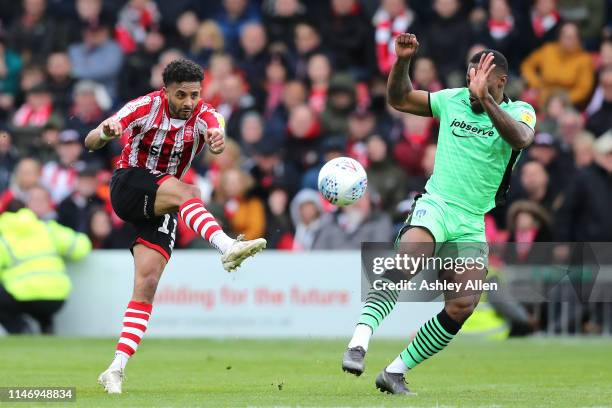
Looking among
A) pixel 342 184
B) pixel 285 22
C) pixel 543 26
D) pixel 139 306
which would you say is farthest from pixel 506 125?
pixel 285 22

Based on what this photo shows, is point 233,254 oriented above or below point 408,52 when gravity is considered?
below

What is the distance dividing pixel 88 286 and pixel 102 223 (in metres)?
1.08

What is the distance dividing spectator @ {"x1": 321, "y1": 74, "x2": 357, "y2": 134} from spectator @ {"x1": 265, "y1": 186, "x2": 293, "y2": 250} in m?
1.70

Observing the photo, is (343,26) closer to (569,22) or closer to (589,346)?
(569,22)

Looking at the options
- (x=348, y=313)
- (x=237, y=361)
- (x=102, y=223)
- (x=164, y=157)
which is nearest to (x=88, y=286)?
(x=102, y=223)

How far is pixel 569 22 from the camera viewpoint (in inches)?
823

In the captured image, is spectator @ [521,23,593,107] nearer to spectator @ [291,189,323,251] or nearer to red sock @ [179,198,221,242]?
spectator @ [291,189,323,251]

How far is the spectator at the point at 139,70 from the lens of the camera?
72.7 feet

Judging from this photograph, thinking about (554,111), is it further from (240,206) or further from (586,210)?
(240,206)

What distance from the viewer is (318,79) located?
21.1 metres

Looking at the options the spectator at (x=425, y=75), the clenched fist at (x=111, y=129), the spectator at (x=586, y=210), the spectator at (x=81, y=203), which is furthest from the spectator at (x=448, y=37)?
the clenched fist at (x=111, y=129)

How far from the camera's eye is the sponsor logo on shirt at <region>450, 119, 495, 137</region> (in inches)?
406

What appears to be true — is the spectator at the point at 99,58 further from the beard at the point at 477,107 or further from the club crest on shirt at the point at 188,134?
the beard at the point at 477,107

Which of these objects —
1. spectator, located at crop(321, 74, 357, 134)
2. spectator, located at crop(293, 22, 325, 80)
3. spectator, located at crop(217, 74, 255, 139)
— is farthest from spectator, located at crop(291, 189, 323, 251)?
spectator, located at crop(293, 22, 325, 80)
